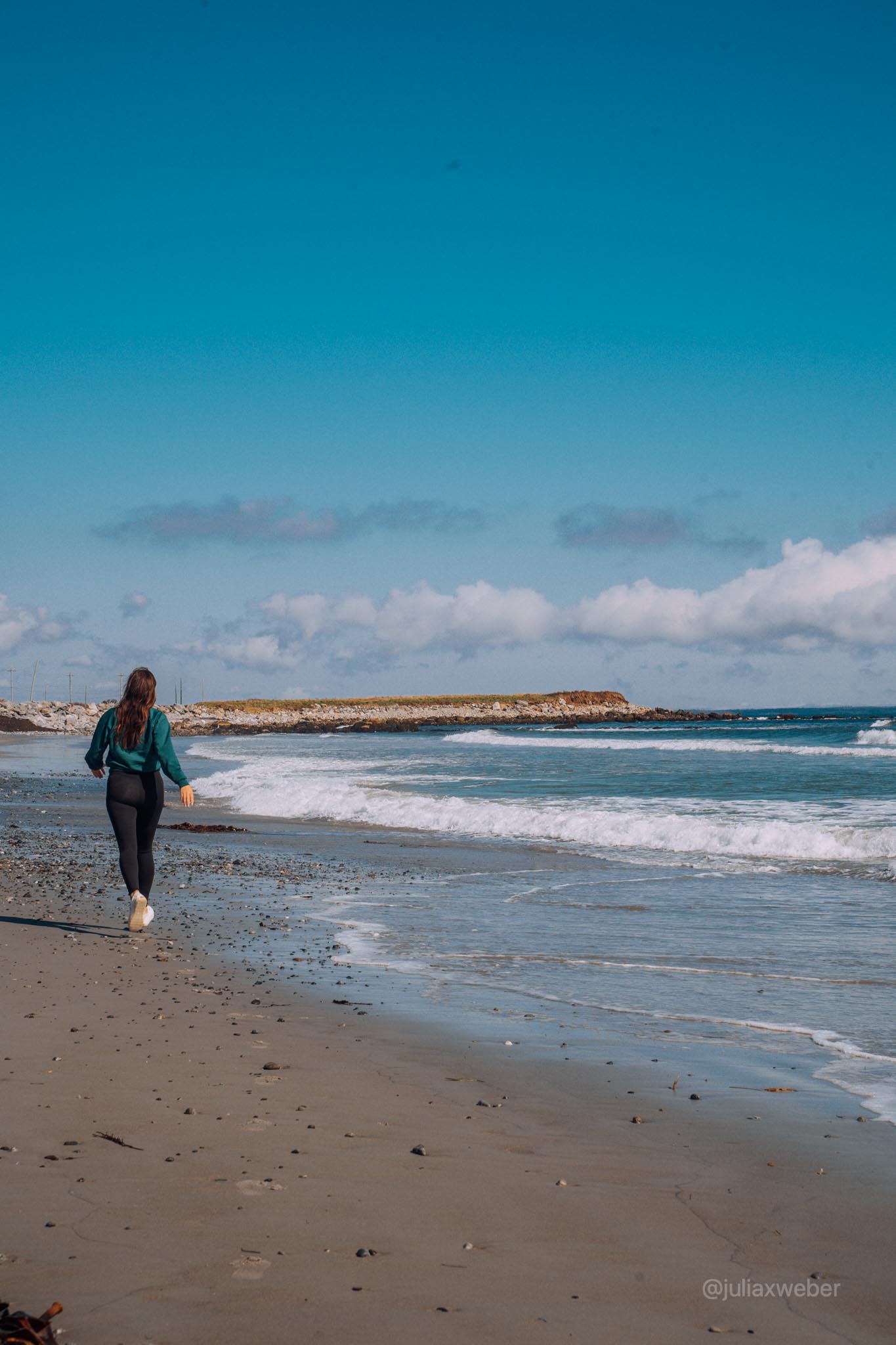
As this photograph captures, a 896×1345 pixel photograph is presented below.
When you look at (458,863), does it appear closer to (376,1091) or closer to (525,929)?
(525,929)

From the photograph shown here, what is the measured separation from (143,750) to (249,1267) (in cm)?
632

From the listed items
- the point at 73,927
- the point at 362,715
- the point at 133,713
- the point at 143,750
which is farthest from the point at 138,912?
the point at 362,715

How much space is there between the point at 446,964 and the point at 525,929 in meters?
1.71

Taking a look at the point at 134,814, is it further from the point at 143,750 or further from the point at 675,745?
the point at 675,745

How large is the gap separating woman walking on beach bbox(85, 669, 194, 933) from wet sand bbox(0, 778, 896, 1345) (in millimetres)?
2306

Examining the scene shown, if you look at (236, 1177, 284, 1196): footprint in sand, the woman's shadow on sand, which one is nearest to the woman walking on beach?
the woman's shadow on sand

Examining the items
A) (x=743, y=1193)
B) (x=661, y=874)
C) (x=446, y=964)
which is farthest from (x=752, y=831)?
(x=743, y=1193)

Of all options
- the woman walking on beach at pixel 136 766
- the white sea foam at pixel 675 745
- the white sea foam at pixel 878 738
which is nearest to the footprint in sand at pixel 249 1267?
the woman walking on beach at pixel 136 766

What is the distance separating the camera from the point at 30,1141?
14.0 feet

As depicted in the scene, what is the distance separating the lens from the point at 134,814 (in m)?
9.22

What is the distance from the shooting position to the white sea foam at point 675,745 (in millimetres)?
44688

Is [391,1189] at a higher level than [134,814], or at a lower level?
lower

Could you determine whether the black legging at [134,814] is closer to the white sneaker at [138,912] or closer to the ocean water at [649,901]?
the white sneaker at [138,912]

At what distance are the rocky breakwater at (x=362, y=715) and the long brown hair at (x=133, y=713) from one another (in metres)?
73.8
